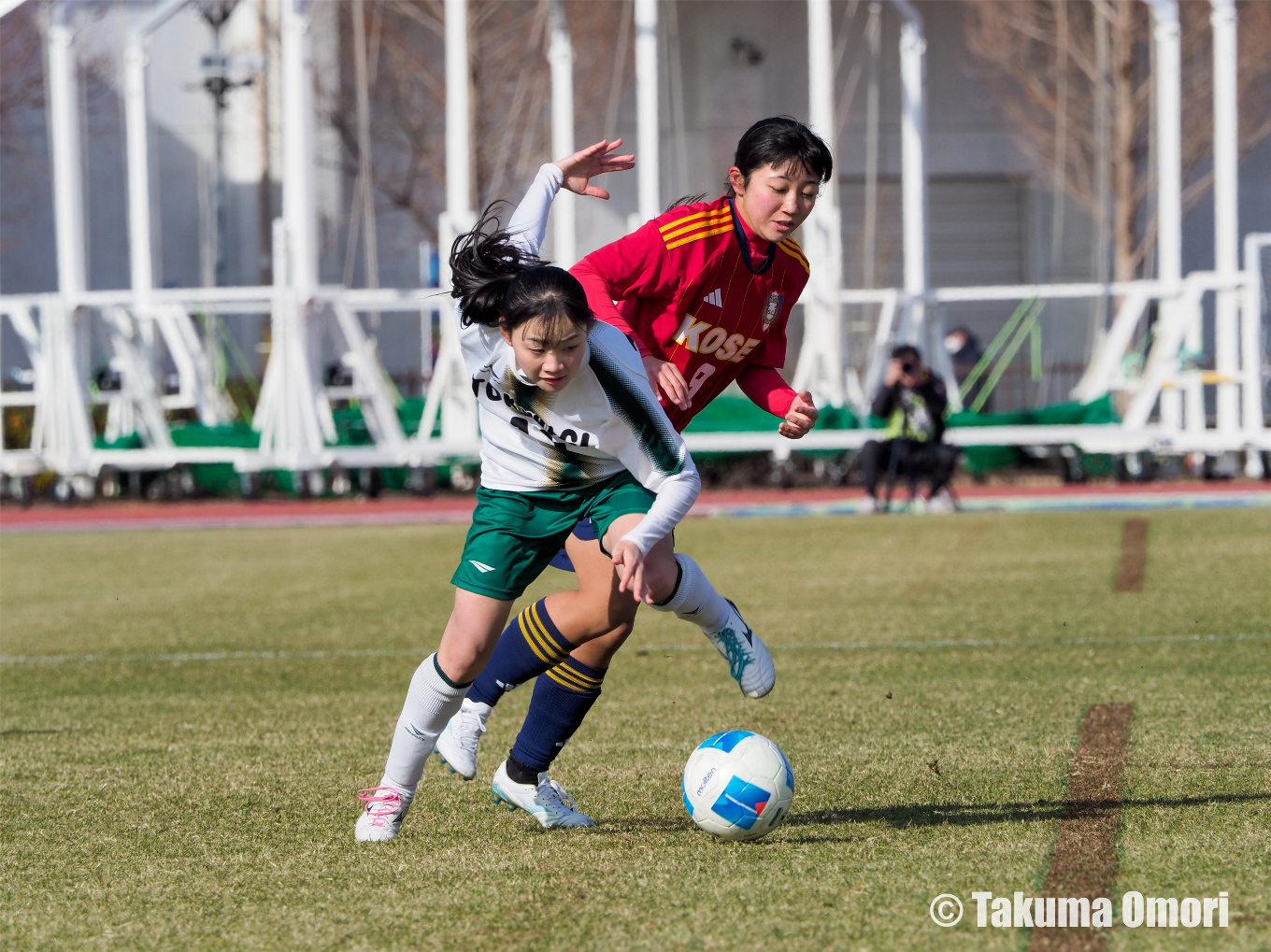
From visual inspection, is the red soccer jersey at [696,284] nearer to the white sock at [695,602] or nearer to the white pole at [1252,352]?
the white sock at [695,602]

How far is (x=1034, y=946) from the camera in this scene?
300cm

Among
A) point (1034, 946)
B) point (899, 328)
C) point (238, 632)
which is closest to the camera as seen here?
point (1034, 946)

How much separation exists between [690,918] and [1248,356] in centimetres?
1554

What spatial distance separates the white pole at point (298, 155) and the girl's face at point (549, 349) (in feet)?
45.3

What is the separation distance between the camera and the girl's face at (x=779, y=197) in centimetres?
427

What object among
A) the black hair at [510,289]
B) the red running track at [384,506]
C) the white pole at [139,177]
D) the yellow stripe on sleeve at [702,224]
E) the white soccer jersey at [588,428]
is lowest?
the red running track at [384,506]

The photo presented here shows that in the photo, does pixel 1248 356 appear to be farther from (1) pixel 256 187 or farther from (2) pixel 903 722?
(1) pixel 256 187

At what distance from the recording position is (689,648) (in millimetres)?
7730

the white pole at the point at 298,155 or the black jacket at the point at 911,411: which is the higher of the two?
the white pole at the point at 298,155

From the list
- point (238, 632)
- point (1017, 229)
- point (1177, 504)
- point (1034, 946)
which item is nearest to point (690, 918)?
point (1034, 946)

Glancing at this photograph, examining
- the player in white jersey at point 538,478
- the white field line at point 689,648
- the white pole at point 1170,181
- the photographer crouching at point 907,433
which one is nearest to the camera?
the player in white jersey at point 538,478

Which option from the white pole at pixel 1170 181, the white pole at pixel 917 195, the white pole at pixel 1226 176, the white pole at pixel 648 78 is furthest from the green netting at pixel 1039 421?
the white pole at pixel 648 78

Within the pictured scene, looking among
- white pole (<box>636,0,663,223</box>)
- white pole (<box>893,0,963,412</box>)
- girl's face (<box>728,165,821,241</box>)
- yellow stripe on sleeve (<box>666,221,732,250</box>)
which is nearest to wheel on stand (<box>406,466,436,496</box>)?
white pole (<box>636,0,663,223</box>)

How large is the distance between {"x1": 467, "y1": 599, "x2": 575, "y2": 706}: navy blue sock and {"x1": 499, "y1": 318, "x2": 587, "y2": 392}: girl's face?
667 millimetres
